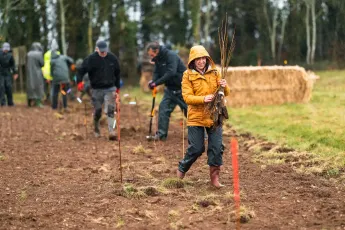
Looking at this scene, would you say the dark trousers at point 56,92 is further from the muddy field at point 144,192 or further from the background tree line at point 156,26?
the background tree line at point 156,26

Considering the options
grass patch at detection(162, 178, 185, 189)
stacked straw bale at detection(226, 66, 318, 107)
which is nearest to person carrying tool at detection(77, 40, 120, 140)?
grass patch at detection(162, 178, 185, 189)

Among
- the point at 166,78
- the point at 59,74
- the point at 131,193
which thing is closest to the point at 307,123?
the point at 166,78

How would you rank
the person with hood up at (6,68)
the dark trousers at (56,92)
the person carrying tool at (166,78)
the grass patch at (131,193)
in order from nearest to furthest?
the grass patch at (131,193)
the person carrying tool at (166,78)
the dark trousers at (56,92)
the person with hood up at (6,68)

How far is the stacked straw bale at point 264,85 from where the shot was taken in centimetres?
1736

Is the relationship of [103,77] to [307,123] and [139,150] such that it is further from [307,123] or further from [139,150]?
[307,123]

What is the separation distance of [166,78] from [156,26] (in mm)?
35121

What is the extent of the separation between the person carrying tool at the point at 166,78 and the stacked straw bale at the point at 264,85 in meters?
5.83

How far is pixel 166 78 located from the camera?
11.3 metres

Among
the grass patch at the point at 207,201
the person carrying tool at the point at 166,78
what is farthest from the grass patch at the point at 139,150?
the grass patch at the point at 207,201

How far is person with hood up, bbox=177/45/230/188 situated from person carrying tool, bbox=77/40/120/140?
15.0 feet

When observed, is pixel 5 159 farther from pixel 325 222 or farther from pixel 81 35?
pixel 81 35

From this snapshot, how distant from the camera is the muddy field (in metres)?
5.93

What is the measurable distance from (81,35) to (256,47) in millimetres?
12000

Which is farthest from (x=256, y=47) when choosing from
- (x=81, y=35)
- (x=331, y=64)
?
(x=331, y=64)
